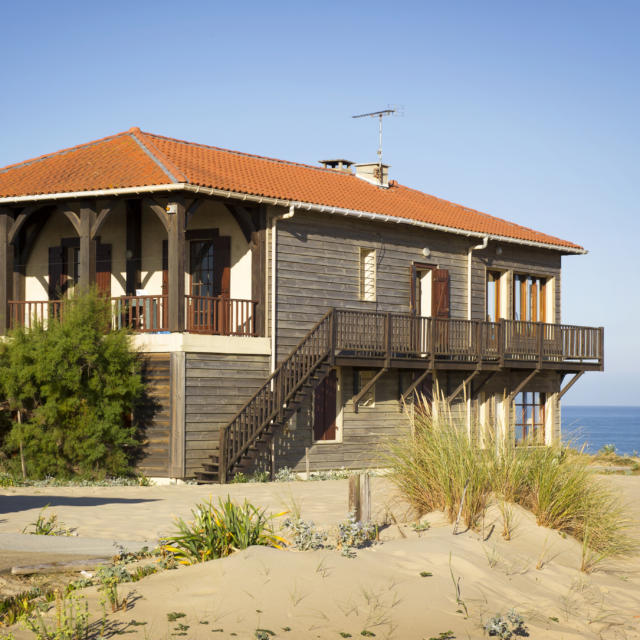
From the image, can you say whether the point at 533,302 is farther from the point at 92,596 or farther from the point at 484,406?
the point at 92,596

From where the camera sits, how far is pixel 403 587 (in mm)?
8531

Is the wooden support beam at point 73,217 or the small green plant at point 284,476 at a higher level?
the wooden support beam at point 73,217

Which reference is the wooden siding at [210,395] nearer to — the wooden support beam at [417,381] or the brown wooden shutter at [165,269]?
the brown wooden shutter at [165,269]

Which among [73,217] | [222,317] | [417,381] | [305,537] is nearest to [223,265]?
[222,317]

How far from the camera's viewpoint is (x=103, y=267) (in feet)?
75.3

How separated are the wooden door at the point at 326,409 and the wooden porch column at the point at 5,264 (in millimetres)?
6559

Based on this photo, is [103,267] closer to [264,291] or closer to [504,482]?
[264,291]

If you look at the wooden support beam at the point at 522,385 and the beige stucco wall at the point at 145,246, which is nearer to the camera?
the beige stucco wall at the point at 145,246

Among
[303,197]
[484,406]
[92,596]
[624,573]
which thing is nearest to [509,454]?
[624,573]

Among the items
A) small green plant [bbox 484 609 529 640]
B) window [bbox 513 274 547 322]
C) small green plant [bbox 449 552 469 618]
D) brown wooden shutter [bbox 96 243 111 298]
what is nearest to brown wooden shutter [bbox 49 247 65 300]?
brown wooden shutter [bbox 96 243 111 298]

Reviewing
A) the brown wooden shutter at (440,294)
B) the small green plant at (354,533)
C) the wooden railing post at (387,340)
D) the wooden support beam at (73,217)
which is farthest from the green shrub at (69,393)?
the small green plant at (354,533)

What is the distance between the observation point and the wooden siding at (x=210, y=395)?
19.3 m

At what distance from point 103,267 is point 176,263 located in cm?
422

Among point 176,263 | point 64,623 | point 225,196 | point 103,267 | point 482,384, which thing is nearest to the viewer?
point 64,623
